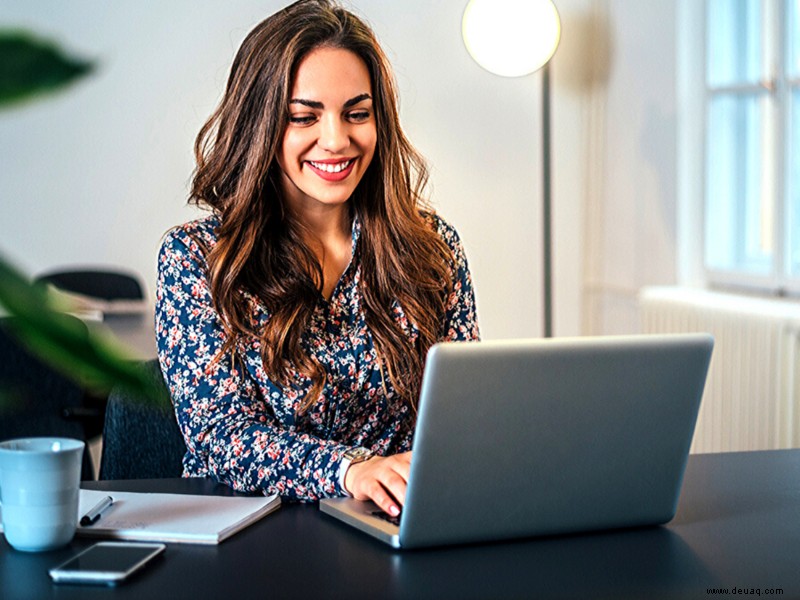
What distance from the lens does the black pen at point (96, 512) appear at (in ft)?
3.75

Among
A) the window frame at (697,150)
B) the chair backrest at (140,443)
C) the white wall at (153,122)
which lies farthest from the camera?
the white wall at (153,122)

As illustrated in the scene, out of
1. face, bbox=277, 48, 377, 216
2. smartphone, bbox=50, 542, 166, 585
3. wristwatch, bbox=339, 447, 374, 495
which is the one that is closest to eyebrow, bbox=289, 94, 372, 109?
face, bbox=277, 48, 377, 216

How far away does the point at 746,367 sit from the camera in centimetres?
306

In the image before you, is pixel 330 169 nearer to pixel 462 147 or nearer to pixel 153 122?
pixel 153 122

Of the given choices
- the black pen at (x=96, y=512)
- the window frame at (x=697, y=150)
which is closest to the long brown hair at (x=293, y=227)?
the black pen at (x=96, y=512)

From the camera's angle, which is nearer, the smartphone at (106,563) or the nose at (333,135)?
the smartphone at (106,563)

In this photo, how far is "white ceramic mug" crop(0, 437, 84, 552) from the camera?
1060 millimetres

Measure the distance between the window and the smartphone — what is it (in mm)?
2553

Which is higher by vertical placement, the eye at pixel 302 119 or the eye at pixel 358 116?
the eye at pixel 358 116

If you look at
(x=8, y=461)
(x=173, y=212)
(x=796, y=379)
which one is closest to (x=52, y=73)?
(x=8, y=461)

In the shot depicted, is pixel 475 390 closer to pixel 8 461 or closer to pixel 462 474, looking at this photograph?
pixel 462 474

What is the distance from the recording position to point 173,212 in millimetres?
4242

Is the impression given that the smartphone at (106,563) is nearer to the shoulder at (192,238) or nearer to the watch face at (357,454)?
the watch face at (357,454)

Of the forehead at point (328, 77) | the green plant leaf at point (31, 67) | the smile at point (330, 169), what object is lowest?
the green plant leaf at point (31, 67)
